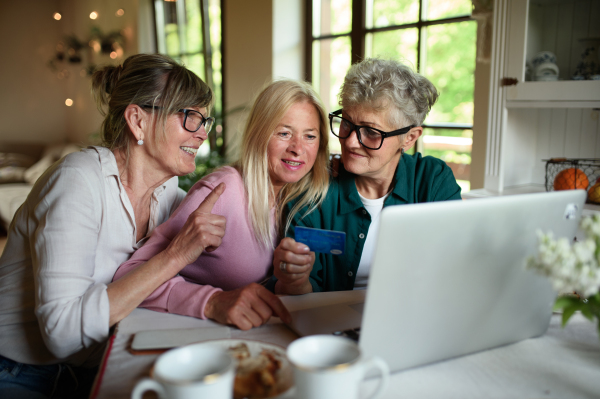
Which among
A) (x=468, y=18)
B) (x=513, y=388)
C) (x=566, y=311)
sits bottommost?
(x=513, y=388)

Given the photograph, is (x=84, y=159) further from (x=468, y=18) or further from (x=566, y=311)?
(x=468, y=18)

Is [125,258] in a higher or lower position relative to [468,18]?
lower

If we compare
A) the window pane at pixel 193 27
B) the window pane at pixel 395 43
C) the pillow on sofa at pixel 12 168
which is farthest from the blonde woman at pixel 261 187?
the pillow on sofa at pixel 12 168

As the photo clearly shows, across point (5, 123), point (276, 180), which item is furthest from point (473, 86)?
point (5, 123)

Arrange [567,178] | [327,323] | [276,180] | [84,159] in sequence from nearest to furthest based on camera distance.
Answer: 1. [327,323]
2. [84,159]
3. [276,180]
4. [567,178]

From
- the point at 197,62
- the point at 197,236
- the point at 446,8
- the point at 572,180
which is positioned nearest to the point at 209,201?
the point at 197,236

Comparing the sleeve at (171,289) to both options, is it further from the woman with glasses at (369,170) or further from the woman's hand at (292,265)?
the woman with glasses at (369,170)

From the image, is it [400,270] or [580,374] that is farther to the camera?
[580,374]

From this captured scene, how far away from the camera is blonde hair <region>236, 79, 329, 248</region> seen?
1388mm

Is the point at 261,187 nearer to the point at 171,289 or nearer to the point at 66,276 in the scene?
the point at 171,289

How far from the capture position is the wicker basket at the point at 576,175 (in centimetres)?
186

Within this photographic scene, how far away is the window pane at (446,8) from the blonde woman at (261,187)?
1824 mm

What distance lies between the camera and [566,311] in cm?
64

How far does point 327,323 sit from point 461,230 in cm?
39
